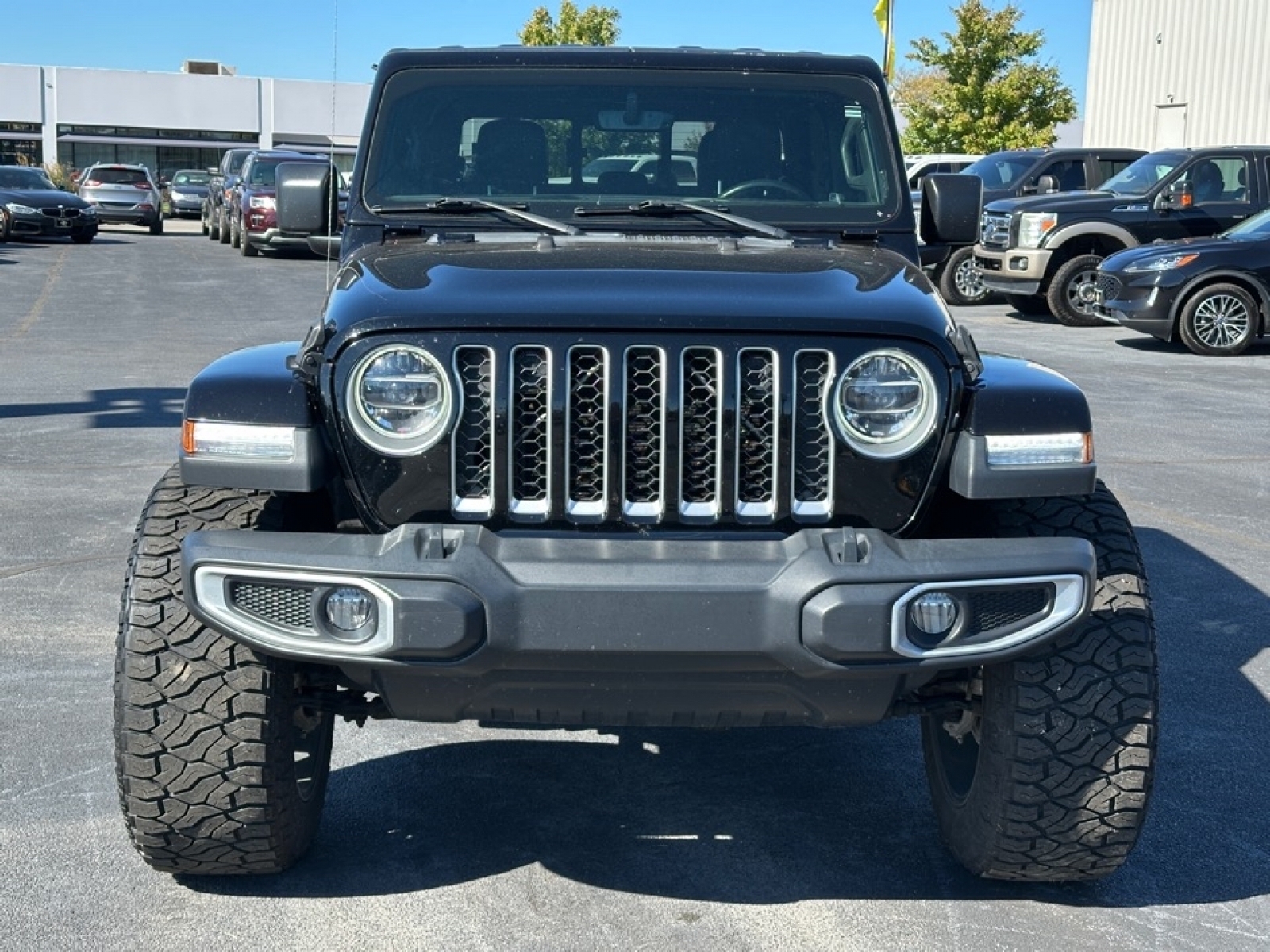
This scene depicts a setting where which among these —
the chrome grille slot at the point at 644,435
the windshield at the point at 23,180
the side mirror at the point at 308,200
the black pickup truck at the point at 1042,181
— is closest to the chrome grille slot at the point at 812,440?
the chrome grille slot at the point at 644,435

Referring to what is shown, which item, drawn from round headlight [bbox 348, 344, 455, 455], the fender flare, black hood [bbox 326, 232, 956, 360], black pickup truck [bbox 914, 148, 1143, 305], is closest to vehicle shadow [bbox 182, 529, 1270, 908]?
round headlight [bbox 348, 344, 455, 455]

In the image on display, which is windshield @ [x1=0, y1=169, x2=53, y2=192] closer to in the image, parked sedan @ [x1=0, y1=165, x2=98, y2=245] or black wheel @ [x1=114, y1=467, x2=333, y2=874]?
parked sedan @ [x1=0, y1=165, x2=98, y2=245]

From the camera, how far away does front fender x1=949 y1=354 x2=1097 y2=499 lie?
11.0 feet

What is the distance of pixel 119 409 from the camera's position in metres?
10.7

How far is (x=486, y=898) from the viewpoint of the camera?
12.0 ft

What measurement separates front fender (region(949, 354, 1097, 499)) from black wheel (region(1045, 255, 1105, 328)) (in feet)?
49.3

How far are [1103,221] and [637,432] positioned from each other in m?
15.4

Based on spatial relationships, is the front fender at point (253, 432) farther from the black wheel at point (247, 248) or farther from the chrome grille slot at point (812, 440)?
the black wheel at point (247, 248)

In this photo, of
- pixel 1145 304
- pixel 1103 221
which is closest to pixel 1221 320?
pixel 1145 304

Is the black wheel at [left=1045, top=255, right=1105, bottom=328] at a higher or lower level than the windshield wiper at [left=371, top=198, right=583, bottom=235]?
lower

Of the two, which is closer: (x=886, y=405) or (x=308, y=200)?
(x=886, y=405)

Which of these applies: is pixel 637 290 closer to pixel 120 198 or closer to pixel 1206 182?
pixel 1206 182

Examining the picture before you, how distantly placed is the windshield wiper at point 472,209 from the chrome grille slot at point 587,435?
3.85 ft

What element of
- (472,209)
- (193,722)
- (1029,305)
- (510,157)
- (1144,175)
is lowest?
(1029,305)
